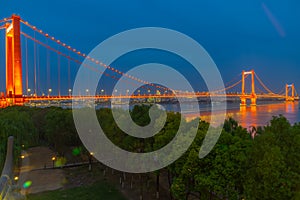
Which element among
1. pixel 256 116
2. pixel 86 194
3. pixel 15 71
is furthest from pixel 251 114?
pixel 86 194

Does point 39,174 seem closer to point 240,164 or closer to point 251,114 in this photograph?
point 240,164

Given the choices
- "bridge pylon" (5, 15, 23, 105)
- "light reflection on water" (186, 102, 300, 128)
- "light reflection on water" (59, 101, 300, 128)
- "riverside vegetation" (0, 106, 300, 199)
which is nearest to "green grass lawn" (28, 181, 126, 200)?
"riverside vegetation" (0, 106, 300, 199)

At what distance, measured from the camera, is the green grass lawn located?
14.8 metres

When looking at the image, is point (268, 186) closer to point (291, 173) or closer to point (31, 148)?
point (291, 173)

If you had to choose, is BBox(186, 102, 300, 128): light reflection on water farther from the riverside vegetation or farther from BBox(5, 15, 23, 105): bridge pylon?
the riverside vegetation

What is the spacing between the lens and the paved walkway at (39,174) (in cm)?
1639

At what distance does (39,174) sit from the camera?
19.0 meters

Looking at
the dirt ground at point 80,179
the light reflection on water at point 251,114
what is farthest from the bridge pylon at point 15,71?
the dirt ground at point 80,179

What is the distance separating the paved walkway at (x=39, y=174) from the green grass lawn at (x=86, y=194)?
2.85ft

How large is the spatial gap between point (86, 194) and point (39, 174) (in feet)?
18.4

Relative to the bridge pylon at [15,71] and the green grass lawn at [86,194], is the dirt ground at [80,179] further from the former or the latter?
the bridge pylon at [15,71]

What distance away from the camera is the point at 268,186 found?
7.93 metres

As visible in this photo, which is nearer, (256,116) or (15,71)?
(15,71)

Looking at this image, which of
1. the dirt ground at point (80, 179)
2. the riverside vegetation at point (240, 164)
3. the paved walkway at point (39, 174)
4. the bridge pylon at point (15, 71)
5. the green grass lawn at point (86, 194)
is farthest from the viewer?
the bridge pylon at point (15, 71)
